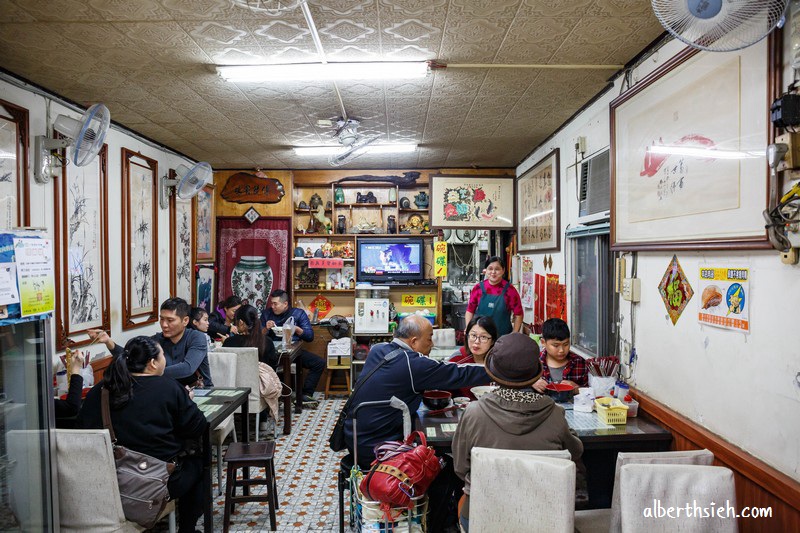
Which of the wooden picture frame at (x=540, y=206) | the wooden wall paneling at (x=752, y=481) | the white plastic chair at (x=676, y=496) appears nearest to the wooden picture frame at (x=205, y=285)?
the wooden picture frame at (x=540, y=206)

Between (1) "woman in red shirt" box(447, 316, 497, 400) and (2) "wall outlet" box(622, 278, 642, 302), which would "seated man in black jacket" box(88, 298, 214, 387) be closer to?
(1) "woman in red shirt" box(447, 316, 497, 400)

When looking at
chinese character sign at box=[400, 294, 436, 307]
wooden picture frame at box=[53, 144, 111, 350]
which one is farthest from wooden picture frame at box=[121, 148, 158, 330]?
chinese character sign at box=[400, 294, 436, 307]

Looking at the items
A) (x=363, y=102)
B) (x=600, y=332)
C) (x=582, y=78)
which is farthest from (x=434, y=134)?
(x=600, y=332)

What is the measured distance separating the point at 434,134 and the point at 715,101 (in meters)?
3.17

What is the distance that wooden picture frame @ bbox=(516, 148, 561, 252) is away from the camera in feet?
16.5

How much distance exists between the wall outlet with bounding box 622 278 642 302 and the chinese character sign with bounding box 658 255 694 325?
28cm

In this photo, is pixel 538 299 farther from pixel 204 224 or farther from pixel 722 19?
pixel 204 224

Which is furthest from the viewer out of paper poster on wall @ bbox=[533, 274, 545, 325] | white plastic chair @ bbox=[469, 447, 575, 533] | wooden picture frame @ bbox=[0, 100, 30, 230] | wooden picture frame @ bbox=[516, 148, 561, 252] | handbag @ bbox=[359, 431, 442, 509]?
paper poster on wall @ bbox=[533, 274, 545, 325]

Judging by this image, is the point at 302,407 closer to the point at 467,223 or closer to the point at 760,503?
the point at 467,223

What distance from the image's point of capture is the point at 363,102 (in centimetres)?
421

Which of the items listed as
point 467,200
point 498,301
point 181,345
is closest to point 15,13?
point 181,345

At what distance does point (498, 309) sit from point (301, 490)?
2518 mm

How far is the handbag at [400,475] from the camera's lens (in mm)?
2270

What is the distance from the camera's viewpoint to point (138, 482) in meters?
2.51
